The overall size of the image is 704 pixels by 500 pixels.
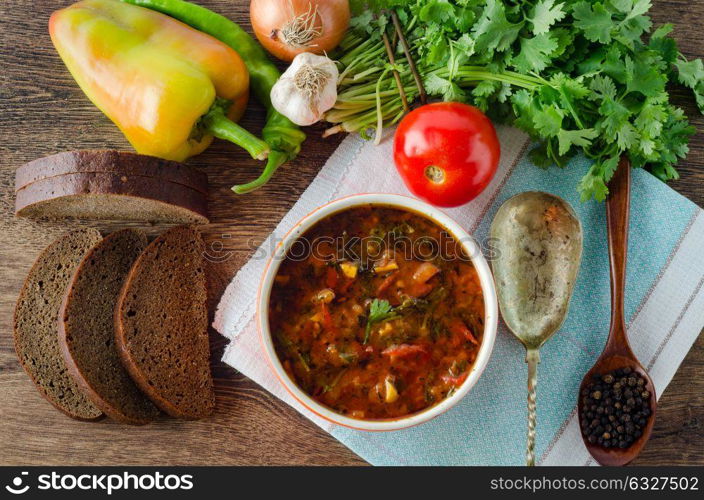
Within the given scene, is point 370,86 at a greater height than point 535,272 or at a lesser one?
greater

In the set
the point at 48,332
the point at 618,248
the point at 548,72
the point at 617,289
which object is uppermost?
the point at 548,72

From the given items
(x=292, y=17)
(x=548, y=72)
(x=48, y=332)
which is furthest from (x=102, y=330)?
(x=548, y=72)

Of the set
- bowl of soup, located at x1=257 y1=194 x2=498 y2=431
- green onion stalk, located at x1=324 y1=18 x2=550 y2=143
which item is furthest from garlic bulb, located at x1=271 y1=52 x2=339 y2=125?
bowl of soup, located at x1=257 y1=194 x2=498 y2=431

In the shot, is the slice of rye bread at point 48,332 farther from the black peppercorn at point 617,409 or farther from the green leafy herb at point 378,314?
the black peppercorn at point 617,409

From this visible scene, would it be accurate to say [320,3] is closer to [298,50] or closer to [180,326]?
[298,50]

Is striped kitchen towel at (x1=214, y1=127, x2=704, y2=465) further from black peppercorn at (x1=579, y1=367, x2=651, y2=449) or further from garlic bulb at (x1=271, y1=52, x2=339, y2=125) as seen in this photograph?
garlic bulb at (x1=271, y1=52, x2=339, y2=125)

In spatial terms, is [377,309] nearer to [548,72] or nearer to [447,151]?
Result: [447,151]
